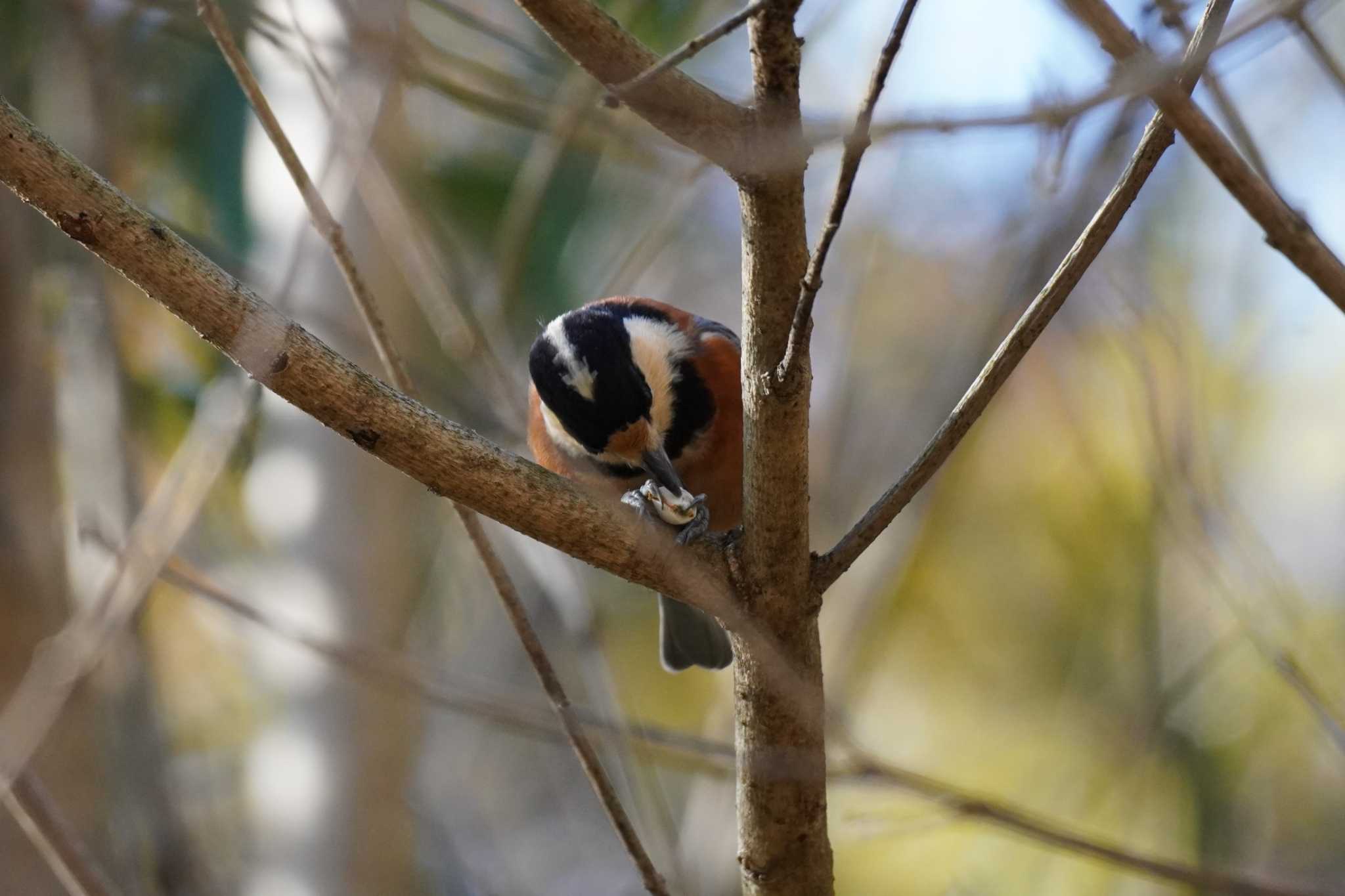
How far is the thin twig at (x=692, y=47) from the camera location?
1.58 meters

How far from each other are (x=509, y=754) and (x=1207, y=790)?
430cm

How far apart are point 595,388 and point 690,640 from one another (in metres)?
1.37

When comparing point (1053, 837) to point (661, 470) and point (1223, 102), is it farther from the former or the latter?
point (661, 470)

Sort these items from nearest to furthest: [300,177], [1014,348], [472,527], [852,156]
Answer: [852,156], [1014,348], [300,177], [472,527]

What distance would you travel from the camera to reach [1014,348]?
2045 mm

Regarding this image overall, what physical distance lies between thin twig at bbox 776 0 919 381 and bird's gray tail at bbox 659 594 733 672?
268cm

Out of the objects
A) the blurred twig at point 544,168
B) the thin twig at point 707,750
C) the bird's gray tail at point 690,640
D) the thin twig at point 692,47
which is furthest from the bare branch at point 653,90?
the bird's gray tail at point 690,640

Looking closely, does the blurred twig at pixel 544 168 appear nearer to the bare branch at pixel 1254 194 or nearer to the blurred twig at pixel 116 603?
the blurred twig at pixel 116 603

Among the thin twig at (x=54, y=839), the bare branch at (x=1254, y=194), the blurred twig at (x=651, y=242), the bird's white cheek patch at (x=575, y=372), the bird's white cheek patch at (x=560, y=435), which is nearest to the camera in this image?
the bare branch at (x=1254, y=194)

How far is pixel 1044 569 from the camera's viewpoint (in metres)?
7.97

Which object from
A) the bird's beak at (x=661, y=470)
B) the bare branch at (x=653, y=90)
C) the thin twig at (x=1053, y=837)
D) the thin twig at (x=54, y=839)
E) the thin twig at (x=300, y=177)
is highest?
the bird's beak at (x=661, y=470)

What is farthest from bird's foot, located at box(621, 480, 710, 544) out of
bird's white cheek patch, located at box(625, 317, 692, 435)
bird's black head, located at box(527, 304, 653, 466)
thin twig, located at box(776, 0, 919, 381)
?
thin twig, located at box(776, 0, 919, 381)

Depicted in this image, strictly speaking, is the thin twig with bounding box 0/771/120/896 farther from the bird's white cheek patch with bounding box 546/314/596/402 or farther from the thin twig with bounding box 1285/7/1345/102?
the thin twig with bounding box 1285/7/1345/102

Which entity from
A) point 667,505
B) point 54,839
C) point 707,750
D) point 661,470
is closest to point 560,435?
point 661,470
